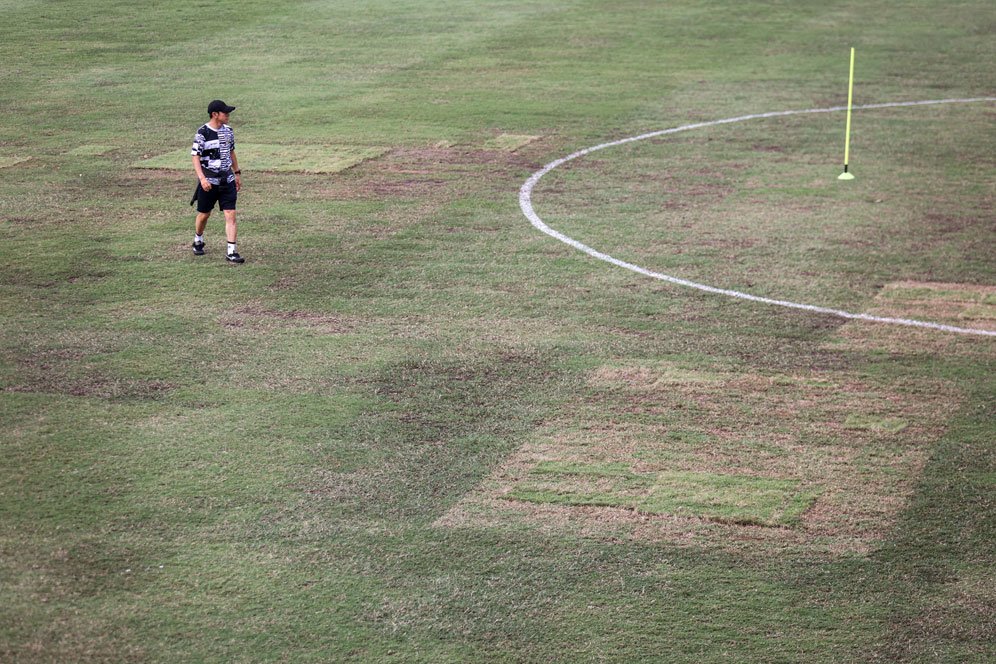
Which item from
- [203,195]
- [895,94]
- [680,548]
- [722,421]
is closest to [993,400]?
[722,421]

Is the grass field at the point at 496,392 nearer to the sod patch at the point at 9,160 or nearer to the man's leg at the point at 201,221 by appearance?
the sod patch at the point at 9,160

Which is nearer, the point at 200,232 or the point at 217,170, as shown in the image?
the point at 217,170

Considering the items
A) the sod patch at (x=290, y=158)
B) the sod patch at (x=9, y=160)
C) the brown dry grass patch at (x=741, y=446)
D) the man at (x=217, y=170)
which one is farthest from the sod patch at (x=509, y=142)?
the brown dry grass patch at (x=741, y=446)

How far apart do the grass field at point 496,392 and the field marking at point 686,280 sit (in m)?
0.22

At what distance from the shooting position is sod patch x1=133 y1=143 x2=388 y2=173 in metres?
21.5

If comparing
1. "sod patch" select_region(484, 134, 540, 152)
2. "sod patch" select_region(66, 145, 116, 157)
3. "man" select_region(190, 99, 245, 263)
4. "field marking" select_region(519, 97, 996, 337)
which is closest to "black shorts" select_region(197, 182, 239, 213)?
"man" select_region(190, 99, 245, 263)

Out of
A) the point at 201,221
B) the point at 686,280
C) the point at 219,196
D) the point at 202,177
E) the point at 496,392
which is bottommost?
the point at 496,392

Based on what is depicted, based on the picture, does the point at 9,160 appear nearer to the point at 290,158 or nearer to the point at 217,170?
the point at 290,158

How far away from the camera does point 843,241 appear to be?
1716 cm

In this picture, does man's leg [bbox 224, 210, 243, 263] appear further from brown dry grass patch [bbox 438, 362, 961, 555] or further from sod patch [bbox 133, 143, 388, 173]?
brown dry grass patch [bbox 438, 362, 961, 555]

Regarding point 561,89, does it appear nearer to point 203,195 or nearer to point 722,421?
point 203,195

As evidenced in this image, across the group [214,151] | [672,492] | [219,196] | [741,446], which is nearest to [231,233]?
[219,196]

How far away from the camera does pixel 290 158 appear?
869 inches

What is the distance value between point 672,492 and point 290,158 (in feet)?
43.2
